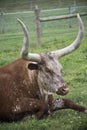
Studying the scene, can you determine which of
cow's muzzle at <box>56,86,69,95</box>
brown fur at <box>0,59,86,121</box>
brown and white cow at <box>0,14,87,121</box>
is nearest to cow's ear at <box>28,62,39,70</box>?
brown and white cow at <box>0,14,87,121</box>

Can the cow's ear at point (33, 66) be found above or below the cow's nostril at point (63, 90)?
above

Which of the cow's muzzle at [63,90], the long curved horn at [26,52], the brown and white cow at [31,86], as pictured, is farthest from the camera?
the brown and white cow at [31,86]

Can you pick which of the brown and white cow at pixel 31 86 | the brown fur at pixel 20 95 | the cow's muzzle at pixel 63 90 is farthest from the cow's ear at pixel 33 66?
the cow's muzzle at pixel 63 90

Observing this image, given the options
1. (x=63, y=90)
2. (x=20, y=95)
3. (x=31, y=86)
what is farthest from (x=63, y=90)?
(x=20, y=95)

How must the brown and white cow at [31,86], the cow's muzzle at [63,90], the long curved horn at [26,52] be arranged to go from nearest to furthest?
the long curved horn at [26,52] < the cow's muzzle at [63,90] < the brown and white cow at [31,86]

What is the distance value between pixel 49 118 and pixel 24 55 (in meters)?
1.19

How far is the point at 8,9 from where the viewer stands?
50.8 m

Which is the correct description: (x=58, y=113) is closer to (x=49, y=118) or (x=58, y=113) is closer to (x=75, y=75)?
(x=49, y=118)

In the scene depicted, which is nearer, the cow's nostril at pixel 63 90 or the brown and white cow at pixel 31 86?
the cow's nostril at pixel 63 90

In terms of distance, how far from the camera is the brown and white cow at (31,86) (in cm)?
851

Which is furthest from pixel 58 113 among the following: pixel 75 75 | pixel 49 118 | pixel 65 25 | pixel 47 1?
pixel 47 1

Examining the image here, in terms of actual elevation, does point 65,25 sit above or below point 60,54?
below

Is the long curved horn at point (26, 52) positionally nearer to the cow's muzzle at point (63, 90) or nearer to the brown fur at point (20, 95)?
the brown fur at point (20, 95)

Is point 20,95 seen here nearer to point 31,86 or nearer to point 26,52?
point 31,86
